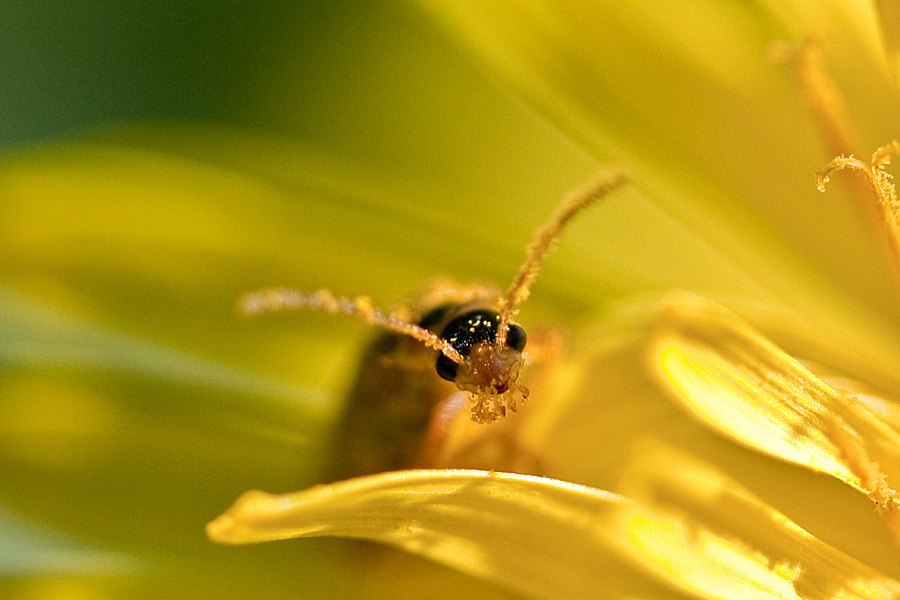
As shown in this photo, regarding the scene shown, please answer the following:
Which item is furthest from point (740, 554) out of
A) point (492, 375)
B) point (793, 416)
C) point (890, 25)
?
point (890, 25)

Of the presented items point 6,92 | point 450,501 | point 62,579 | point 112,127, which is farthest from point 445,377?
point 6,92

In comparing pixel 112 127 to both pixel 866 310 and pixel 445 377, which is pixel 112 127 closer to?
pixel 445 377

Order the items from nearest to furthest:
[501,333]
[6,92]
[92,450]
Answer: [501,333] < [92,450] < [6,92]

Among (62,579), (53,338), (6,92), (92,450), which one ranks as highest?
(6,92)

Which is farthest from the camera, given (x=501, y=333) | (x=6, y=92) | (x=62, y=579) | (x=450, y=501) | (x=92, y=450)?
(x=6, y=92)

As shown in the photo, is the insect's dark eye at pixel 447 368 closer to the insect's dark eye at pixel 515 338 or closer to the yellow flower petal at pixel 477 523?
the insect's dark eye at pixel 515 338

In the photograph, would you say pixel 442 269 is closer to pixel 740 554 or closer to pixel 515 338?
pixel 515 338
